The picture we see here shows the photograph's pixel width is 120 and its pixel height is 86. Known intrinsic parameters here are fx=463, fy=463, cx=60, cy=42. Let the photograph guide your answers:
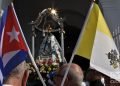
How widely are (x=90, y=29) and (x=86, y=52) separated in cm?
→ 23

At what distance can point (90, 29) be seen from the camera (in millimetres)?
4020

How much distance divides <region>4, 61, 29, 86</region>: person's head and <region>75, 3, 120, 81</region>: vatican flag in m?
0.75

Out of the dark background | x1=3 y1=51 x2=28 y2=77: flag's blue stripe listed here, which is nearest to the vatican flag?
x1=3 y1=51 x2=28 y2=77: flag's blue stripe

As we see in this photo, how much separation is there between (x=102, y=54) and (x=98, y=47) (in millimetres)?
72

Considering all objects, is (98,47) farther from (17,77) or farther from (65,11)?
(65,11)

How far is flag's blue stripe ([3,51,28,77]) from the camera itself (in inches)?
133

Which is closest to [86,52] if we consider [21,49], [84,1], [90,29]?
[90,29]

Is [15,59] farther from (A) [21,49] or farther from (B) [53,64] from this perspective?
(B) [53,64]

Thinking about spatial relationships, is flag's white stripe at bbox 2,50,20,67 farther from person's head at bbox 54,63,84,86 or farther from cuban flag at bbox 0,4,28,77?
person's head at bbox 54,63,84,86

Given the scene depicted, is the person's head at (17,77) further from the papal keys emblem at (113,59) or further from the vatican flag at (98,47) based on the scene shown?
the papal keys emblem at (113,59)

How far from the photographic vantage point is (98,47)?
154 inches

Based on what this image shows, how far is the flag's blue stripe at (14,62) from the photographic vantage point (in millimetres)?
3382

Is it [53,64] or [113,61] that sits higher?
[113,61]

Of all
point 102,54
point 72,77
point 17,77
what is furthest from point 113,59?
point 17,77
